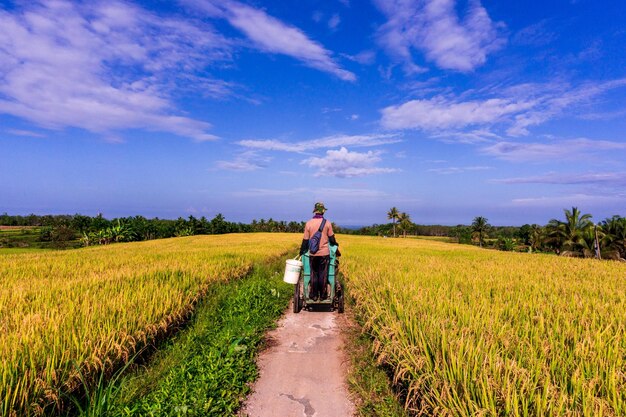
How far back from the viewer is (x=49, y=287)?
6172 mm

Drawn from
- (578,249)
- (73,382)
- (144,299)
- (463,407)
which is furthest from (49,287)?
(578,249)

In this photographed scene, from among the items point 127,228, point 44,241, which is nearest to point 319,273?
point 127,228

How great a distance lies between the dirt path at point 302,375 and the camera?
3.54 m

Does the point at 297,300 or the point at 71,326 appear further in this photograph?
the point at 297,300

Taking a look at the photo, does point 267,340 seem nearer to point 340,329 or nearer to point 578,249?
point 340,329

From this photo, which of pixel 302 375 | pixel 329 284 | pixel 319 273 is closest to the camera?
pixel 302 375

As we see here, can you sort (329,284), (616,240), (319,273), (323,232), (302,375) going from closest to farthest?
(302,375) → (323,232) → (319,273) → (329,284) → (616,240)

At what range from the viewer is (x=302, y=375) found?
4.33m

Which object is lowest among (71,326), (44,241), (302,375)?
(44,241)

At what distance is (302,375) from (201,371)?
1369mm

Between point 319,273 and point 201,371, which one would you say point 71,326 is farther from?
point 319,273

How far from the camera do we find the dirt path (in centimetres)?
354

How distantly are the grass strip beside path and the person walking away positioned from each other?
47.0 inches

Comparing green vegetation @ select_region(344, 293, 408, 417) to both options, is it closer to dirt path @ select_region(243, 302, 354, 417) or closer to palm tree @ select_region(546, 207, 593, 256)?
dirt path @ select_region(243, 302, 354, 417)
